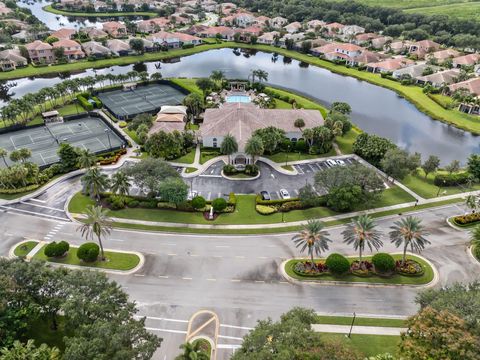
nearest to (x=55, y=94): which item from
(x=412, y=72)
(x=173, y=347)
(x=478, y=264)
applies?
(x=173, y=347)

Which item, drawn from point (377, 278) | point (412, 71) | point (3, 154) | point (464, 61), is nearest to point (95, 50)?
point (3, 154)

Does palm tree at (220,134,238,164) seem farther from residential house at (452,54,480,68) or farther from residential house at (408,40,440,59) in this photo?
residential house at (408,40,440,59)

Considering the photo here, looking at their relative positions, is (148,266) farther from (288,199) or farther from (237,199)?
(288,199)

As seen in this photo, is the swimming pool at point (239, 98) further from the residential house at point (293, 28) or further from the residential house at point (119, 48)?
the residential house at point (293, 28)

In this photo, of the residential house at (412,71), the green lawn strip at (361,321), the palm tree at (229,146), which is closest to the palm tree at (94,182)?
the palm tree at (229,146)

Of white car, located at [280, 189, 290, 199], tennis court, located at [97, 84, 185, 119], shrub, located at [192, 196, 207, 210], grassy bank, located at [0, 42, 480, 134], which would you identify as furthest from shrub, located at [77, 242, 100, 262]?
grassy bank, located at [0, 42, 480, 134]
